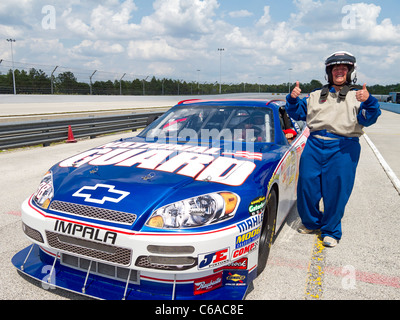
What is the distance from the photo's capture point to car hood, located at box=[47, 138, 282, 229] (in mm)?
2303

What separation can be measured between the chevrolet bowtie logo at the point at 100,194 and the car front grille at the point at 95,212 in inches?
2.6

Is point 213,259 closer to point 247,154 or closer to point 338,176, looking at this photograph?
point 247,154

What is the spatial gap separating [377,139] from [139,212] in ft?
40.8

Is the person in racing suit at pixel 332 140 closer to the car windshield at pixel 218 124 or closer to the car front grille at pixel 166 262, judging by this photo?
the car windshield at pixel 218 124

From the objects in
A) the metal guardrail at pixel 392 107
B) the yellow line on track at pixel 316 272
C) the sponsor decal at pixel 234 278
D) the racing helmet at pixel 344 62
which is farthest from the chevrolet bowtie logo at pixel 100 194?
the metal guardrail at pixel 392 107

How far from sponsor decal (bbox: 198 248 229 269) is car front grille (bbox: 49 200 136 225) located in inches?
19.6

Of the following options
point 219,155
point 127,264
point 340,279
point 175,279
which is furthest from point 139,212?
point 340,279

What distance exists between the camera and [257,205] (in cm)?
252

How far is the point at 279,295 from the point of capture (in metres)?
2.62

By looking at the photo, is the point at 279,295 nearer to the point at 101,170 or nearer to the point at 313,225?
the point at 313,225

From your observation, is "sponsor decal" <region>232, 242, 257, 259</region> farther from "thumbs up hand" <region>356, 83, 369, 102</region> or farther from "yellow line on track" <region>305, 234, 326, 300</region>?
"thumbs up hand" <region>356, 83, 369, 102</region>

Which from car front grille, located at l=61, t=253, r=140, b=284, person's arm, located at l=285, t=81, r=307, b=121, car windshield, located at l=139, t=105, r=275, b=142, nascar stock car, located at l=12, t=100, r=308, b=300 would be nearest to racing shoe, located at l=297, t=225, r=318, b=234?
nascar stock car, located at l=12, t=100, r=308, b=300

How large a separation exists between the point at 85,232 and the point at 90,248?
110 millimetres

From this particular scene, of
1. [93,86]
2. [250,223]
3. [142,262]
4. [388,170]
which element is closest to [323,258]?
[250,223]
